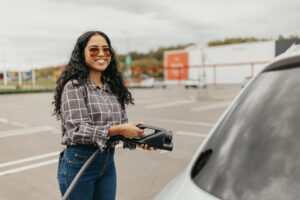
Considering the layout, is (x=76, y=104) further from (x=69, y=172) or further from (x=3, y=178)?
(x=3, y=178)

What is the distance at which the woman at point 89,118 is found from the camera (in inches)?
68.8

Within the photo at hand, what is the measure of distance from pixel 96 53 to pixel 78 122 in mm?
508

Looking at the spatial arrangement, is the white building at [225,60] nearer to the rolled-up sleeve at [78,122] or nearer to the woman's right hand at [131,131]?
the rolled-up sleeve at [78,122]

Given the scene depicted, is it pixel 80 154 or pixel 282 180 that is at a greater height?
pixel 282 180

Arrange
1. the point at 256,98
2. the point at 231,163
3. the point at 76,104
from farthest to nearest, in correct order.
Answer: the point at 76,104 < the point at 256,98 < the point at 231,163

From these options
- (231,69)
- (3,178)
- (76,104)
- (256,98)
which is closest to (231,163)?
(256,98)

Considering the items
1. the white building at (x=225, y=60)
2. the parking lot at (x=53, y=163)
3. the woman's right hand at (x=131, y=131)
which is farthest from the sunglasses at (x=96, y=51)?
the white building at (x=225, y=60)

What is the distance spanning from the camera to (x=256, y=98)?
47.0 inches

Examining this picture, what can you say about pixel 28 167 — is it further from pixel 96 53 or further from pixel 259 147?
pixel 259 147

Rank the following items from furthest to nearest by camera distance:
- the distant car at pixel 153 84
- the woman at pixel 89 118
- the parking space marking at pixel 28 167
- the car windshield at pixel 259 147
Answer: the distant car at pixel 153 84 → the parking space marking at pixel 28 167 → the woman at pixel 89 118 → the car windshield at pixel 259 147

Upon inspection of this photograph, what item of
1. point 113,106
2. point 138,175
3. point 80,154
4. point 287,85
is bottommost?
point 138,175

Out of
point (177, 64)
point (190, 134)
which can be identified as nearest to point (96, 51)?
point (190, 134)

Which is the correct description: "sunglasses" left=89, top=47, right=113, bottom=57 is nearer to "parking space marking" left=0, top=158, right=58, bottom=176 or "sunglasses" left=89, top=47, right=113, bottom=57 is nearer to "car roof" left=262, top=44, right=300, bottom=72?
"car roof" left=262, top=44, right=300, bottom=72

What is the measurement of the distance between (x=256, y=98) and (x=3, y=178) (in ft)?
14.1
